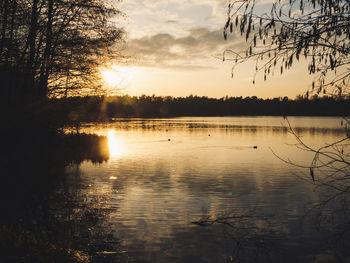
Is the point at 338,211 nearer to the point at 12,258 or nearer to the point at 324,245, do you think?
the point at 324,245

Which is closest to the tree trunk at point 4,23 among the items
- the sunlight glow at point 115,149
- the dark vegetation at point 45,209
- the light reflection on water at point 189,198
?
the dark vegetation at point 45,209

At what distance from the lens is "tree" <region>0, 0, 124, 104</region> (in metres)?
14.0

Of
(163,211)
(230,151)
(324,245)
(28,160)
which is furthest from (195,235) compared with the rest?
(230,151)

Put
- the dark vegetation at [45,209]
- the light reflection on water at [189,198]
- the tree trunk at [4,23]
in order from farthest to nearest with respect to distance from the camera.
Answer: the tree trunk at [4,23] → the light reflection on water at [189,198] → the dark vegetation at [45,209]

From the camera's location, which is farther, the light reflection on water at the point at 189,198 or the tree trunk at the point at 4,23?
the tree trunk at the point at 4,23

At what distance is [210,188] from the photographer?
20.2 metres

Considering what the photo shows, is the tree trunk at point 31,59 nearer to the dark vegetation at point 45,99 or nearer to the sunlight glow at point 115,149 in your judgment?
the dark vegetation at point 45,99

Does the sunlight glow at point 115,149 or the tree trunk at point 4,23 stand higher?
the tree trunk at point 4,23

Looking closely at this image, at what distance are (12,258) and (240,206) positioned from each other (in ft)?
36.3

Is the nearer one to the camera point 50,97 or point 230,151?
point 50,97

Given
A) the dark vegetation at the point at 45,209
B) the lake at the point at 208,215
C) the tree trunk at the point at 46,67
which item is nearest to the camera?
the dark vegetation at the point at 45,209

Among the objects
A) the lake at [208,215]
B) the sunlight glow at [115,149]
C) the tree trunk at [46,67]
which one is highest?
the tree trunk at [46,67]

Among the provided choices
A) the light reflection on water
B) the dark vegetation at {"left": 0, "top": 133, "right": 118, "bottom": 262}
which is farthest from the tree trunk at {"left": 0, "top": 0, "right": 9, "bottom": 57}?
the light reflection on water

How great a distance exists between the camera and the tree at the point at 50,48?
46.0 feet
